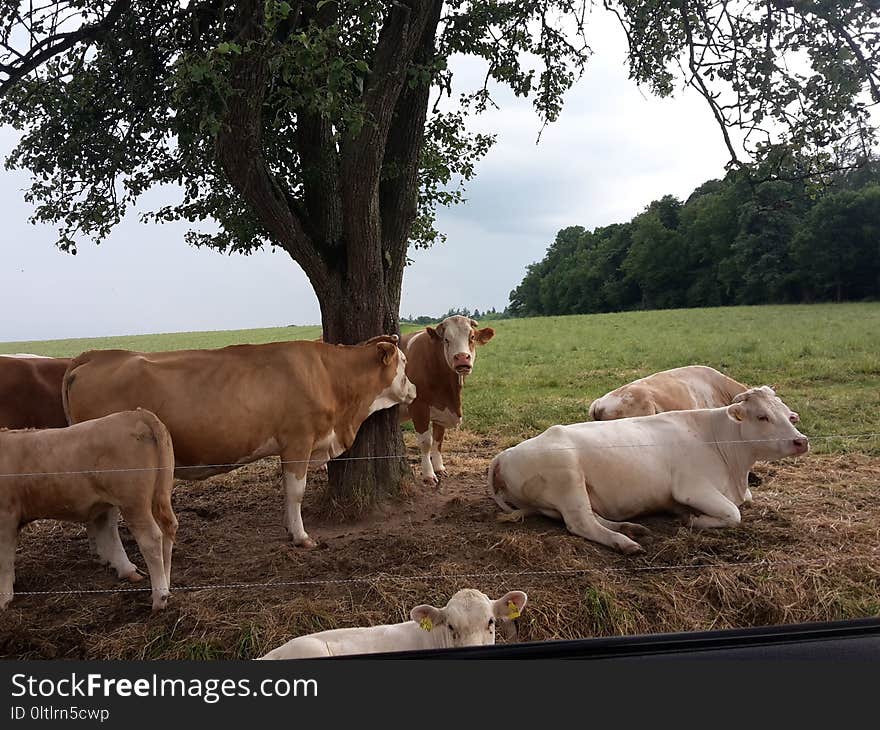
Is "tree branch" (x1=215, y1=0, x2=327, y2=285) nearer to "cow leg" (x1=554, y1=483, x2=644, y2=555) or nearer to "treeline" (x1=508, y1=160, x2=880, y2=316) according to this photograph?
"cow leg" (x1=554, y1=483, x2=644, y2=555)

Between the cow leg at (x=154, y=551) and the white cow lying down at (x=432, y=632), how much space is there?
1.35 meters

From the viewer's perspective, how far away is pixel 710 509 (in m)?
5.70

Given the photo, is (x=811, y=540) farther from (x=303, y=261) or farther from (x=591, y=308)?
(x=591, y=308)

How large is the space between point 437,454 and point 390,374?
2.11 m

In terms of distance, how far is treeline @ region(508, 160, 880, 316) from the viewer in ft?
25.3

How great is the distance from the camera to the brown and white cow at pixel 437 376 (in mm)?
7844

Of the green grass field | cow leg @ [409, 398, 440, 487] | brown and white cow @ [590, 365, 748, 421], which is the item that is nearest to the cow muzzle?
cow leg @ [409, 398, 440, 487]

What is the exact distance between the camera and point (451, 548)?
5.36 metres

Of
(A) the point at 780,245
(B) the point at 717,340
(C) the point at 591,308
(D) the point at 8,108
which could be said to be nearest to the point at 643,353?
(B) the point at 717,340

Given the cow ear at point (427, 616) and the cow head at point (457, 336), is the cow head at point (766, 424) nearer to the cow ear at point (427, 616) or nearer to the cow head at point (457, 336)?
the cow head at point (457, 336)

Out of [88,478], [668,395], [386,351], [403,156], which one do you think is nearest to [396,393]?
[386,351]

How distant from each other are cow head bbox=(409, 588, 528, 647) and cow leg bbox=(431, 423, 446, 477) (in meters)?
4.19

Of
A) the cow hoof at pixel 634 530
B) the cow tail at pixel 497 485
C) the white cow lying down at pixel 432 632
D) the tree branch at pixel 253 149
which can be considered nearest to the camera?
the white cow lying down at pixel 432 632

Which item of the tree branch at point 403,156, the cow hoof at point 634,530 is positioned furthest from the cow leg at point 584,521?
the tree branch at point 403,156
